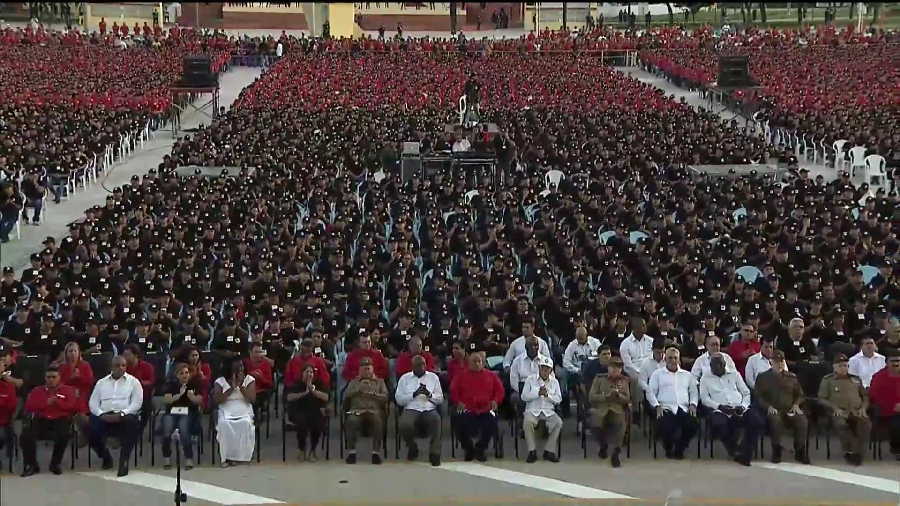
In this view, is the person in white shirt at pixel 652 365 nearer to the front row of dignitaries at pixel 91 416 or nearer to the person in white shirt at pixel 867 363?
the person in white shirt at pixel 867 363

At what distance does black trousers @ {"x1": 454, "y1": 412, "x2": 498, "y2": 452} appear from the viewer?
36.9 ft

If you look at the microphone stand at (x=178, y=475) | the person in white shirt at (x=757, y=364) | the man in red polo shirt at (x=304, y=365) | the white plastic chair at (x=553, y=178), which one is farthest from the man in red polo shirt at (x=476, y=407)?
the white plastic chair at (x=553, y=178)

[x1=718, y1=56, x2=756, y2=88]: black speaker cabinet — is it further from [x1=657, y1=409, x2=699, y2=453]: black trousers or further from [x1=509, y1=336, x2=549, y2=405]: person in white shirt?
[x1=657, y1=409, x2=699, y2=453]: black trousers

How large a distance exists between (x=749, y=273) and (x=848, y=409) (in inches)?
170

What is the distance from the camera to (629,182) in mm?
20500

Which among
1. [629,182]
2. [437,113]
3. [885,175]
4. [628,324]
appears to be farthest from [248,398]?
[437,113]

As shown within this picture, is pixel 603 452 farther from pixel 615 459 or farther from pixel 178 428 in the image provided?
pixel 178 428

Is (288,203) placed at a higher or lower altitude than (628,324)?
higher

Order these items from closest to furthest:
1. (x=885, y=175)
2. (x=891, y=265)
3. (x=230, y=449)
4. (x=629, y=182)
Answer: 1. (x=230, y=449)
2. (x=891, y=265)
3. (x=629, y=182)
4. (x=885, y=175)

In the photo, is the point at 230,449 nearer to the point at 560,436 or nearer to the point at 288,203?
the point at 560,436

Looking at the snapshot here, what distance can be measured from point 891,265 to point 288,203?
27.0 feet

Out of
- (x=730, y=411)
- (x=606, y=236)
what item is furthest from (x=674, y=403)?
(x=606, y=236)

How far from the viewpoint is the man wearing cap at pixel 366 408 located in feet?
36.9

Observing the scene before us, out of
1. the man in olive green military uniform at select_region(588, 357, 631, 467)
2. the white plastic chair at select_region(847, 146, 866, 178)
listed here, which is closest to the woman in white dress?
the man in olive green military uniform at select_region(588, 357, 631, 467)
